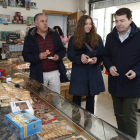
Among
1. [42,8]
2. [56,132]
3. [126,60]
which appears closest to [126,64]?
[126,60]

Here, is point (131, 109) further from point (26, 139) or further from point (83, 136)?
point (26, 139)

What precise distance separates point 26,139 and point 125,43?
4.46 ft

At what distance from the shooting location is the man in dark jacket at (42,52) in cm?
247

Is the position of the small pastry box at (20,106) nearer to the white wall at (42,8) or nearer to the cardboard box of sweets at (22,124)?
the cardboard box of sweets at (22,124)

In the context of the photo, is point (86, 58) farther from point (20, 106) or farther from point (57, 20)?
point (57, 20)

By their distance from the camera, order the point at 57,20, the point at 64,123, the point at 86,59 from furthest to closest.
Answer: the point at 57,20 → the point at 86,59 → the point at 64,123

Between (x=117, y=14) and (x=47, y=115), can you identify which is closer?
(x=47, y=115)

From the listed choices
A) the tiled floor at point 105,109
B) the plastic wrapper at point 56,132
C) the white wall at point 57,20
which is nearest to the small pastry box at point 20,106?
the plastic wrapper at point 56,132

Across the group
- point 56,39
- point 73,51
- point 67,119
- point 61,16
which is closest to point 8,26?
point 61,16

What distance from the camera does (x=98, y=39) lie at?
2322 mm

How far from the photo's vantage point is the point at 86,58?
2207 mm

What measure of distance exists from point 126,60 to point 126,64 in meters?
0.04

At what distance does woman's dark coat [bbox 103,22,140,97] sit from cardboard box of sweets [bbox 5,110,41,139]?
116 cm

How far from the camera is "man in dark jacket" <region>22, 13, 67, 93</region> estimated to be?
2.47 metres
